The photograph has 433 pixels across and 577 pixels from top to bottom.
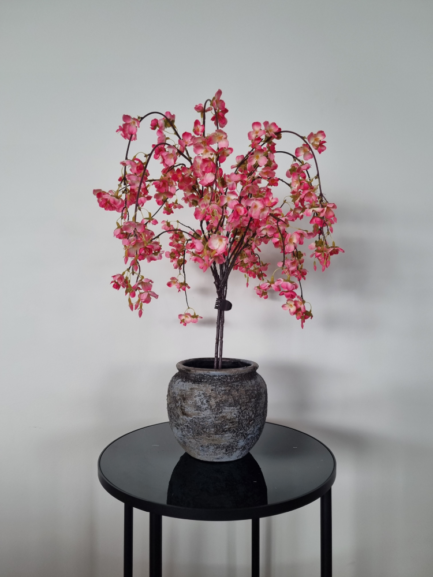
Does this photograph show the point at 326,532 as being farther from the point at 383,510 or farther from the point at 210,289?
the point at 210,289

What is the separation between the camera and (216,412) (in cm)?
76

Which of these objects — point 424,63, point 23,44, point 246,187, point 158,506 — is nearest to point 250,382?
point 158,506

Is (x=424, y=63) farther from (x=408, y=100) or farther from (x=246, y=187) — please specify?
(x=246, y=187)

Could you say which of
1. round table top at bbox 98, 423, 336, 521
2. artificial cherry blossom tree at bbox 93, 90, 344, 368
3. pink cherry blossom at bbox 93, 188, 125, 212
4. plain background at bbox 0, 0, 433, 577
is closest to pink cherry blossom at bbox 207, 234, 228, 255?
artificial cherry blossom tree at bbox 93, 90, 344, 368

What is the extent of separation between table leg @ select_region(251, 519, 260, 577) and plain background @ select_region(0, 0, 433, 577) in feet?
0.27

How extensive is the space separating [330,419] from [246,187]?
0.81m

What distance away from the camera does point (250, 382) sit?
2.66 ft

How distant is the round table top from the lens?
657 mm

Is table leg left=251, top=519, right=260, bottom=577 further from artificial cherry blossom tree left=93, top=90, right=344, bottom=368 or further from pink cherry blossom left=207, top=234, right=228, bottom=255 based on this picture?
pink cherry blossom left=207, top=234, right=228, bottom=255

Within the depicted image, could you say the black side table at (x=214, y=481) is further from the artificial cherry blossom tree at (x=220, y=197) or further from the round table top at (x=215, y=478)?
the artificial cherry blossom tree at (x=220, y=197)

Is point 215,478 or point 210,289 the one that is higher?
point 210,289

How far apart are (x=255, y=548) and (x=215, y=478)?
0.53 metres

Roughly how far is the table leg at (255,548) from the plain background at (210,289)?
0.08m


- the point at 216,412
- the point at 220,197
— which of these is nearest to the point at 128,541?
the point at 216,412
